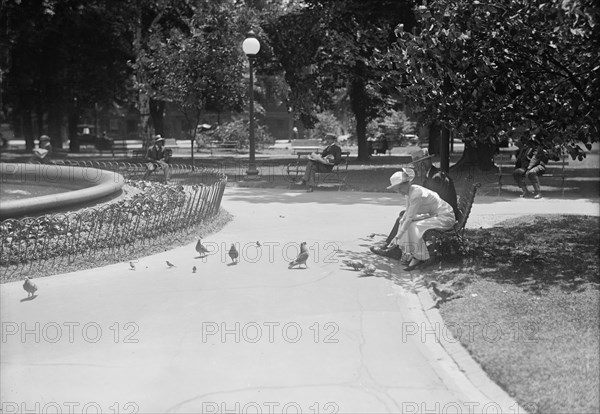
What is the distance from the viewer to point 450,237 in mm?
9039

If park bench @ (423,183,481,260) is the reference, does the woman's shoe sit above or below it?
below

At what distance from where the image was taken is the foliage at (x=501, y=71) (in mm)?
8523

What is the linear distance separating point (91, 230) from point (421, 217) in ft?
13.7

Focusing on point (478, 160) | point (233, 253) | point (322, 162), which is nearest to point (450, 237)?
point (233, 253)

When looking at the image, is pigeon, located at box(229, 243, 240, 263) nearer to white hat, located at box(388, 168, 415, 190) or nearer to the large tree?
white hat, located at box(388, 168, 415, 190)

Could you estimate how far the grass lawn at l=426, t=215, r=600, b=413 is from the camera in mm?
5004

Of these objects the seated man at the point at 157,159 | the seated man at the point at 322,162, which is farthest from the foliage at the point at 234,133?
the seated man at the point at 322,162

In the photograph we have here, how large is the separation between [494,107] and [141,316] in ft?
16.3

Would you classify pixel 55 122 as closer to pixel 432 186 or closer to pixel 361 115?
pixel 361 115

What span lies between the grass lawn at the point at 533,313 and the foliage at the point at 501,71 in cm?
152

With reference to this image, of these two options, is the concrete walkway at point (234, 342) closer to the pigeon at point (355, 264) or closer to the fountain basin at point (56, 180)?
the pigeon at point (355, 264)

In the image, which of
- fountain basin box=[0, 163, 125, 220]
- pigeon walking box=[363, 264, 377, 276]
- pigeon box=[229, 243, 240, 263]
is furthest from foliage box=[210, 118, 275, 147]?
pigeon walking box=[363, 264, 377, 276]

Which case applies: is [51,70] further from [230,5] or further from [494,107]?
[494,107]

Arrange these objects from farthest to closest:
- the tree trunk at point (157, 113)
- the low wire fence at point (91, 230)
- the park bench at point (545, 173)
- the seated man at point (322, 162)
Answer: the tree trunk at point (157, 113), the seated man at point (322, 162), the park bench at point (545, 173), the low wire fence at point (91, 230)
